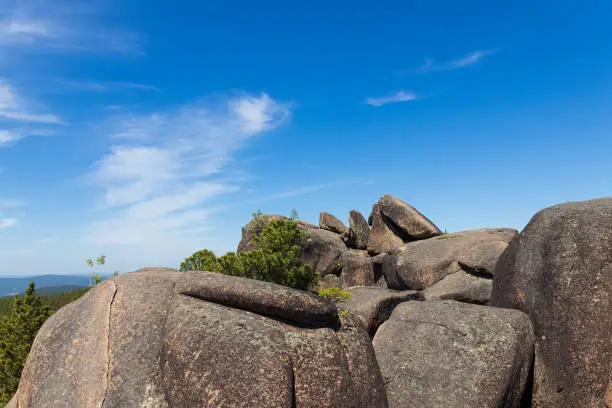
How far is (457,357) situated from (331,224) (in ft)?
134

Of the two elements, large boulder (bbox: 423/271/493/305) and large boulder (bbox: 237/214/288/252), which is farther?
large boulder (bbox: 237/214/288/252)

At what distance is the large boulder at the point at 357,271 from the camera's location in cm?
4466

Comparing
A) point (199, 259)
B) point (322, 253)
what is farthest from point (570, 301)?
point (322, 253)

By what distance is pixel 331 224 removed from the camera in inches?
2160

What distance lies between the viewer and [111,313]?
11.5m

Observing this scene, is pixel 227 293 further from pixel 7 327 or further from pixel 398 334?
pixel 7 327

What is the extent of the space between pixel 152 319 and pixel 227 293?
2.05 meters

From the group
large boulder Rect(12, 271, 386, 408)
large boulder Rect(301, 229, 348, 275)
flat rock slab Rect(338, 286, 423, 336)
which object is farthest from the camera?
large boulder Rect(301, 229, 348, 275)

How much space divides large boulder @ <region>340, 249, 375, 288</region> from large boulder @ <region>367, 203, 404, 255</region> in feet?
4.84

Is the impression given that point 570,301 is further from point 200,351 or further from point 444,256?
point 444,256

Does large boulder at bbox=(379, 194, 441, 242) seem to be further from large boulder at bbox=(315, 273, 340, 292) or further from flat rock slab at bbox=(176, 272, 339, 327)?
flat rock slab at bbox=(176, 272, 339, 327)

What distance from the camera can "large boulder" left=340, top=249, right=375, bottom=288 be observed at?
44.7 m

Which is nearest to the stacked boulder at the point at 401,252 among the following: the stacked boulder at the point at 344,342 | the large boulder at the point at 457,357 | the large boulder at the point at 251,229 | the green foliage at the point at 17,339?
the large boulder at the point at 251,229

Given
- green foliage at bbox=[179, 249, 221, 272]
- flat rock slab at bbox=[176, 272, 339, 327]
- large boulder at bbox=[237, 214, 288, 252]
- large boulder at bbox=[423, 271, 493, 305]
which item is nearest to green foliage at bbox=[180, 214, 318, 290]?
green foliage at bbox=[179, 249, 221, 272]
